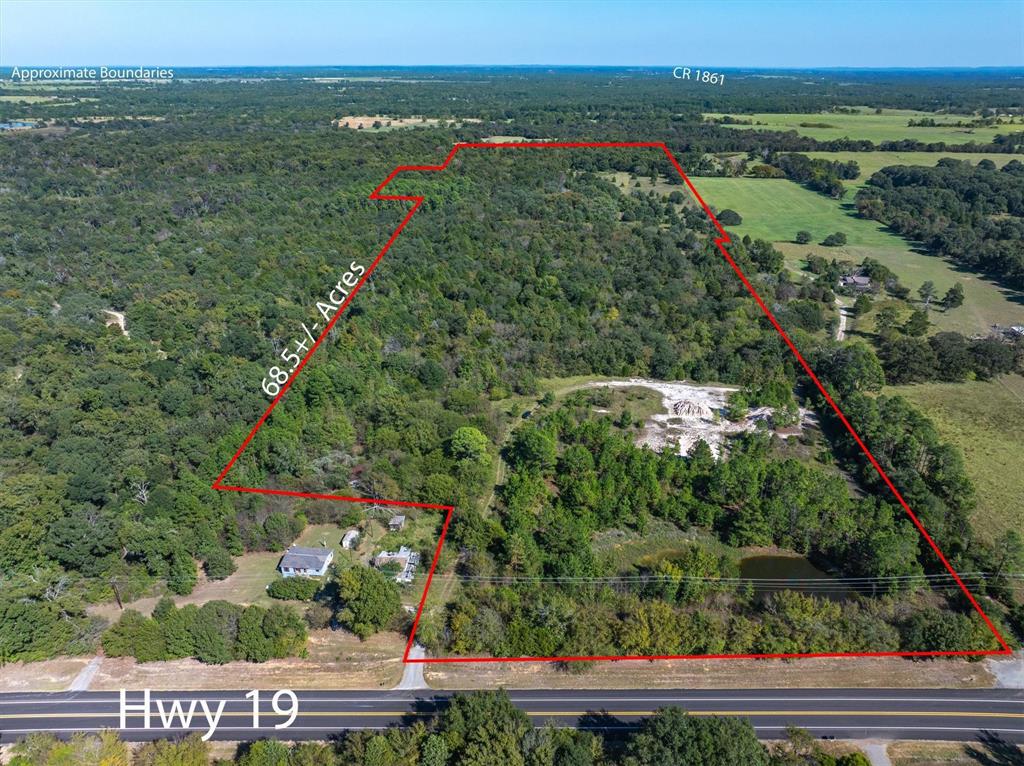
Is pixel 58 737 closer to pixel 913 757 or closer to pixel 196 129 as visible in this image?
pixel 913 757

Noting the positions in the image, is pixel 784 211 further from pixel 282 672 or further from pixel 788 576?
pixel 282 672

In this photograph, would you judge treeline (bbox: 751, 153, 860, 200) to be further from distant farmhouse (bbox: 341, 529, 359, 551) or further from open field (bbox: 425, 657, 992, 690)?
distant farmhouse (bbox: 341, 529, 359, 551)

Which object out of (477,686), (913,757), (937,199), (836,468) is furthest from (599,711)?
(937,199)

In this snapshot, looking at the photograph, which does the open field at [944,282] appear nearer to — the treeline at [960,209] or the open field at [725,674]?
the treeline at [960,209]

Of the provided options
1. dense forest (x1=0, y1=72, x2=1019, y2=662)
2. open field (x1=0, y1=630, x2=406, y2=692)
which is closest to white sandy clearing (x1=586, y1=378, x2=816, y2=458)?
dense forest (x1=0, y1=72, x2=1019, y2=662)

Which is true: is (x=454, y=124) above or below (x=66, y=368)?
above

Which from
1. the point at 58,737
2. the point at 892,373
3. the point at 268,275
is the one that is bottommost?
the point at 58,737
